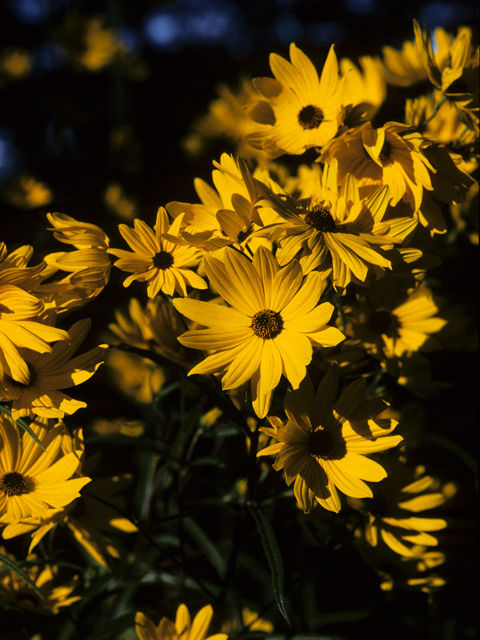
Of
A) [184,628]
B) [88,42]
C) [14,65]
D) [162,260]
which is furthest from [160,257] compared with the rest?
[14,65]

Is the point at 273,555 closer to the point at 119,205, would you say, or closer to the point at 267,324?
the point at 267,324

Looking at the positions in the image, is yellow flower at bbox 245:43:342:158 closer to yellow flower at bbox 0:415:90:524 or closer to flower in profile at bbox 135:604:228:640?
yellow flower at bbox 0:415:90:524

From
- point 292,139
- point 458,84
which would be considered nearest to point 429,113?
point 458,84

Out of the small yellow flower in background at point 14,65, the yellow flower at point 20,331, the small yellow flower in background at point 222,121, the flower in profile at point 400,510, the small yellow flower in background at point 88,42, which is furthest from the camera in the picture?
the small yellow flower in background at point 14,65

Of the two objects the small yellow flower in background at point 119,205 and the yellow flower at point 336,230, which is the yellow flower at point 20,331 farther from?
the small yellow flower in background at point 119,205

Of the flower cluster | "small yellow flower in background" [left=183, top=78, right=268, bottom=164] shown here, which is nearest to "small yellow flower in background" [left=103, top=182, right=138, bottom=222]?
"small yellow flower in background" [left=183, top=78, right=268, bottom=164]

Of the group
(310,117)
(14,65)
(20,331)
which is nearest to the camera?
(20,331)

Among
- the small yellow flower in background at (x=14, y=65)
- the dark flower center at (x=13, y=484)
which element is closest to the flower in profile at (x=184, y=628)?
the dark flower center at (x=13, y=484)
